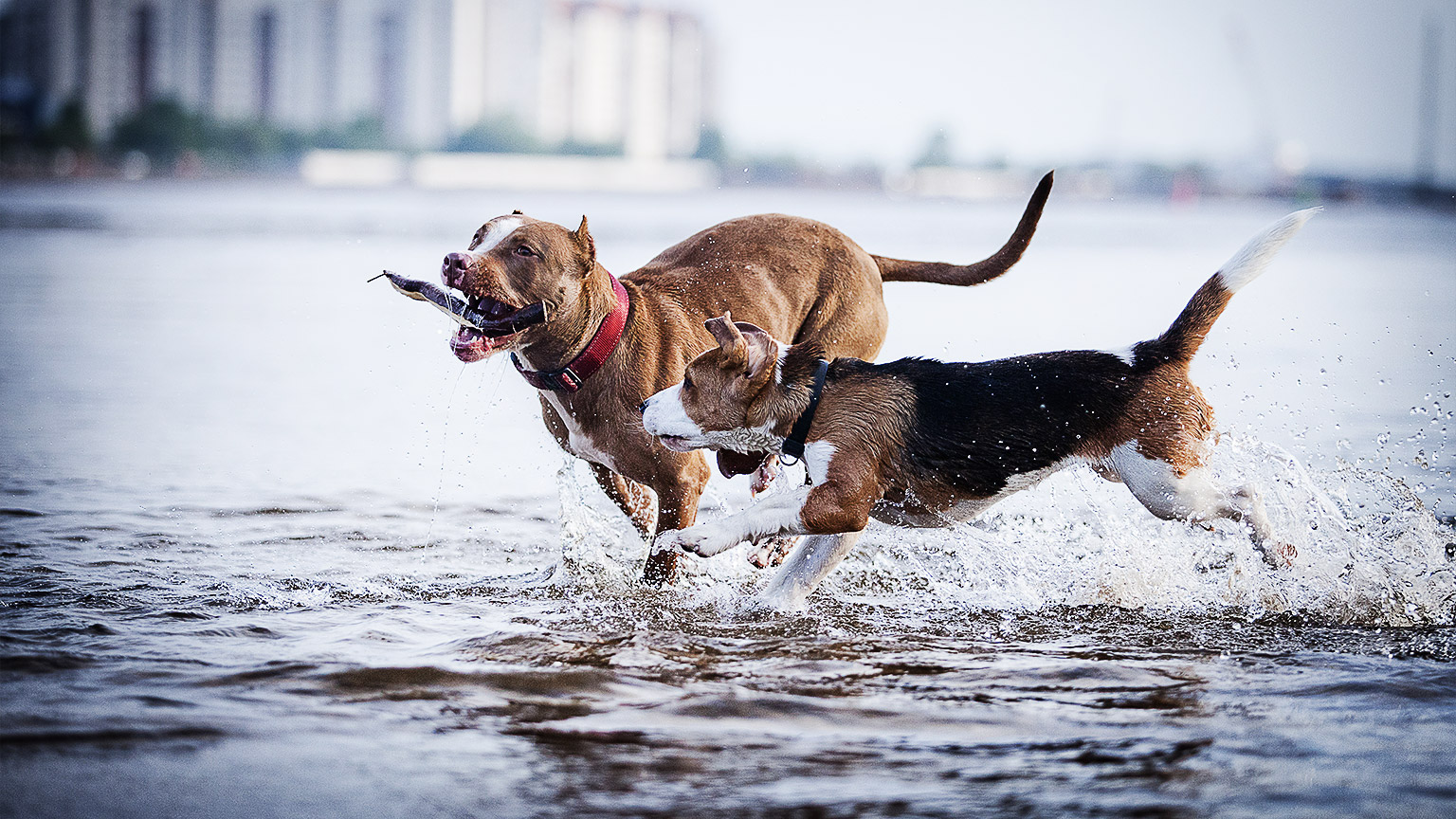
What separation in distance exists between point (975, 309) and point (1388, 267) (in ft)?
39.5

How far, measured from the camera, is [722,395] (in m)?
5.95

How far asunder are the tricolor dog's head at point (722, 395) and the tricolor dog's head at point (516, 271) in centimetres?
60

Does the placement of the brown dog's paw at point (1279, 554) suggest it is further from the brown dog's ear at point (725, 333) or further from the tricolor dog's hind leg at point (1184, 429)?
the brown dog's ear at point (725, 333)

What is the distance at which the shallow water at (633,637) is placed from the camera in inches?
170

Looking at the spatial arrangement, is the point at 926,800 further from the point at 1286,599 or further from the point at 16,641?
the point at 16,641

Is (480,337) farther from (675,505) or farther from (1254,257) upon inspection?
(1254,257)

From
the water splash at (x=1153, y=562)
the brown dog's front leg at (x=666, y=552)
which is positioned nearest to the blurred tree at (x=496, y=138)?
the water splash at (x=1153, y=562)

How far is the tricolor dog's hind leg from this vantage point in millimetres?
5945

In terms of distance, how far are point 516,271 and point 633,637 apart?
5.04ft

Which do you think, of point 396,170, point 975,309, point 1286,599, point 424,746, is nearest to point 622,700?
point 424,746

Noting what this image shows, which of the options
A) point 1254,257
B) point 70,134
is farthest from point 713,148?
point 1254,257

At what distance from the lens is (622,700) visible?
5.14 m

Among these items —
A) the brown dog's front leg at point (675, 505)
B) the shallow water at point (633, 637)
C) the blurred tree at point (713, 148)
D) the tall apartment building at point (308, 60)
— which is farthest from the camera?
the blurred tree at point (713, 148)

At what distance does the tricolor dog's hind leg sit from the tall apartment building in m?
167
